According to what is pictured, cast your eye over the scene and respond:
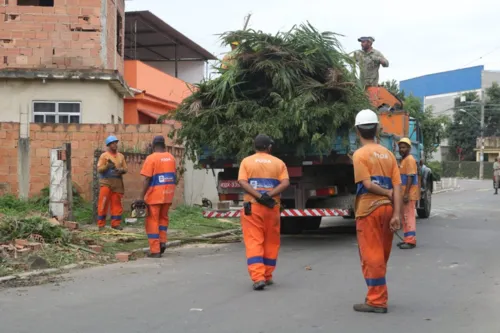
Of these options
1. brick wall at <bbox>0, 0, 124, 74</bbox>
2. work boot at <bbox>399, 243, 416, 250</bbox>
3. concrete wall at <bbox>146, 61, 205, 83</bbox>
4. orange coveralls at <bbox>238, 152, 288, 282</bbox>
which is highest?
concrete wall at <bbox>146, 61, 205, 83</bbox>

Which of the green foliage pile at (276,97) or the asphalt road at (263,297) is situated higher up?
the green foliage pile at (276,97)

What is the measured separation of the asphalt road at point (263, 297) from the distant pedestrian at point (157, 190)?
0.43 meters

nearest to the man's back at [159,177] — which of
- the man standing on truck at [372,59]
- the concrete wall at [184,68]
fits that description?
the man standing on truck at [372,59]

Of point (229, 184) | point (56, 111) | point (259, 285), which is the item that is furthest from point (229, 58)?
point (56, 111)

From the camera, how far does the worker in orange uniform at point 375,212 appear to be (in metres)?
5.60

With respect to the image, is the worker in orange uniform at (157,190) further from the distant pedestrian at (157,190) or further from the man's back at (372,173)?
the man's back at (372,173)

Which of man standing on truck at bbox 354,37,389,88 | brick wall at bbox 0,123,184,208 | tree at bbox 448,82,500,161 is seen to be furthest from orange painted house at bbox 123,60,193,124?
tree at bbox 448,82,500,161

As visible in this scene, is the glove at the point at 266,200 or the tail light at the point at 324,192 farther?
the tail light at the point at 324,192

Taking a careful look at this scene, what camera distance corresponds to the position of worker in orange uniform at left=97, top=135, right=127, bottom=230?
1185cm

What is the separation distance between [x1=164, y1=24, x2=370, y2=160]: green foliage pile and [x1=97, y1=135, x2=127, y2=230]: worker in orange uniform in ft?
6.10

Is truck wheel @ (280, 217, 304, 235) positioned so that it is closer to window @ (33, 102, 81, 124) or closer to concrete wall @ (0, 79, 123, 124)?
concrete wall @ (0, 79, 123, 124)

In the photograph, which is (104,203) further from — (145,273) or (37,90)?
(37,90)

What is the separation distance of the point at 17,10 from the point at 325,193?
39.6 feet

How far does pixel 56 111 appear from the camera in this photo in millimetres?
18859
